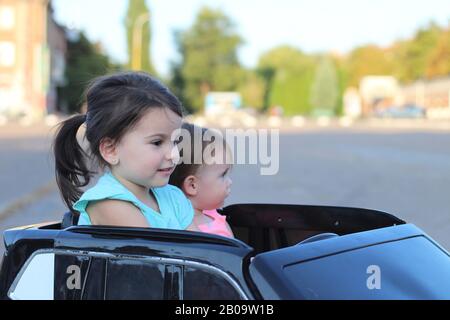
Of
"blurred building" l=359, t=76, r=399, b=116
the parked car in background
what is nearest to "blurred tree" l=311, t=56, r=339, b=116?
"blurred building" l=359, t=76, r=399, b=116

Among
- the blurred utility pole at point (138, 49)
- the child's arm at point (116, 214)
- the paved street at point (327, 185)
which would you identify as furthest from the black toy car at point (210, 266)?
the blurred utility pole at point (138, 49)

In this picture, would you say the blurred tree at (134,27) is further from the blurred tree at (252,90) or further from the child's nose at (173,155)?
the child's nose at (173,155)

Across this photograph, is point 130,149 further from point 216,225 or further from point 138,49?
point 138,49

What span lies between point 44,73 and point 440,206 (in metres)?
57.1

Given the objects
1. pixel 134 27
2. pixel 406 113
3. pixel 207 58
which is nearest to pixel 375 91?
pixel 207 58

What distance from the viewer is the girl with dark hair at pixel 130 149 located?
8.16ft

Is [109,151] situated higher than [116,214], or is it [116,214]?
[109,151]

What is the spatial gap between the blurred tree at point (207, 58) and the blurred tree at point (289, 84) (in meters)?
5.18

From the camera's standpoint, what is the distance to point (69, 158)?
2949 mm

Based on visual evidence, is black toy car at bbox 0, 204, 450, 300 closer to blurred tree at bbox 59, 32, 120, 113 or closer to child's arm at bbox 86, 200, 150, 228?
child's arm at bbox 86, 200, 150, 228

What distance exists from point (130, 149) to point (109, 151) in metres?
0.10

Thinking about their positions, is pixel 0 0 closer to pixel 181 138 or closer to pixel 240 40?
pixel 240 40
